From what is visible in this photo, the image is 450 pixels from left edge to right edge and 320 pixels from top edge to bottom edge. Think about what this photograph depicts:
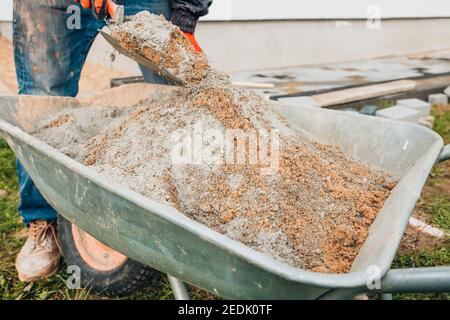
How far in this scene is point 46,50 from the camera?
1.88m

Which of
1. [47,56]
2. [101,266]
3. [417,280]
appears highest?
[47,56]

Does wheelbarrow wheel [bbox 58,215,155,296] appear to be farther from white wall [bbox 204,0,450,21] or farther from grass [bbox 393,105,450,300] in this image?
white wall [bbox 204,0,450,21]

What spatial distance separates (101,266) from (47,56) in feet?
2.97

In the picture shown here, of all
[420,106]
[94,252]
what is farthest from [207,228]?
[420,106]

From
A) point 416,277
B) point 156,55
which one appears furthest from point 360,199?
point 156,55

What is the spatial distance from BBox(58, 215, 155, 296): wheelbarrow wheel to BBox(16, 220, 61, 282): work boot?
126 mm

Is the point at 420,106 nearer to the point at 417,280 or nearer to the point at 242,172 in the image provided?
the point at 242,172

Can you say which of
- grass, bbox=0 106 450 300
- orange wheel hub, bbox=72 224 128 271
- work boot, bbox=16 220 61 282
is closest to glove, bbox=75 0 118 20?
orange wheel hub, bbox=72 224 128 271

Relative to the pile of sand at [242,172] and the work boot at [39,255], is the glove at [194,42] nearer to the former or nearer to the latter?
the pile of sand at [242,172]

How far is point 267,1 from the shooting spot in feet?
17.0

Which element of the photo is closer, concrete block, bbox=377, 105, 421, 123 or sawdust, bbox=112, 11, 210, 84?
sawdust, bbox=112, 11, 210, 84

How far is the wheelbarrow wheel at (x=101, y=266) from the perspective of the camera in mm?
1859

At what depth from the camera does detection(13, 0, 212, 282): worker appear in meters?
1.84

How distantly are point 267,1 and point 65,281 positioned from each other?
4.09 meters
